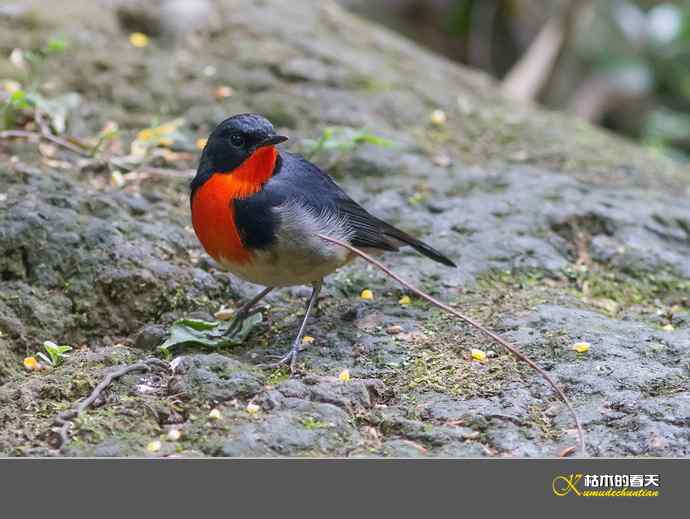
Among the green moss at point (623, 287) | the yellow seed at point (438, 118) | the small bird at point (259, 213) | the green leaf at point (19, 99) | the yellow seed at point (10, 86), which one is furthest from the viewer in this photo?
the yellow seed at point (438, 118)

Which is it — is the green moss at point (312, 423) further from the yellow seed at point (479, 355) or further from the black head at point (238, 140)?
the black head at point (238, 140)

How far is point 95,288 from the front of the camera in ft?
15.2

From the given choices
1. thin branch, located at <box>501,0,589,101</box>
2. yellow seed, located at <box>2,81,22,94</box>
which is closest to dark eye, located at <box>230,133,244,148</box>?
yellow seed, located at <box>2,81,22,94</box>

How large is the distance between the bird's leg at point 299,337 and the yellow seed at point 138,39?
3.37 meters

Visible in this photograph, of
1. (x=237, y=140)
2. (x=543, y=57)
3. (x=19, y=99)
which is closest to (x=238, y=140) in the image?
(x=237, y=140)

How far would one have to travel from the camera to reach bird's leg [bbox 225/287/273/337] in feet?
14.7

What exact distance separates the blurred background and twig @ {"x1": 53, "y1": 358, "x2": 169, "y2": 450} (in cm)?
824

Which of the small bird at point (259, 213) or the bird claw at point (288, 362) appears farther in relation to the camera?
the small bird at point (259, 213)

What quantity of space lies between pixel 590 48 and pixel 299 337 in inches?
356

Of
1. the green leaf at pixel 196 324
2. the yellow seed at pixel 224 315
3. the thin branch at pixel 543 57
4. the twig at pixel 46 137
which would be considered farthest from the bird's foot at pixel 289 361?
the thin branch at pixel 543 57

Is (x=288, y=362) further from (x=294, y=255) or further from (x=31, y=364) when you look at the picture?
(x=31, y=364)

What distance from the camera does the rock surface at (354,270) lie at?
3.69m
